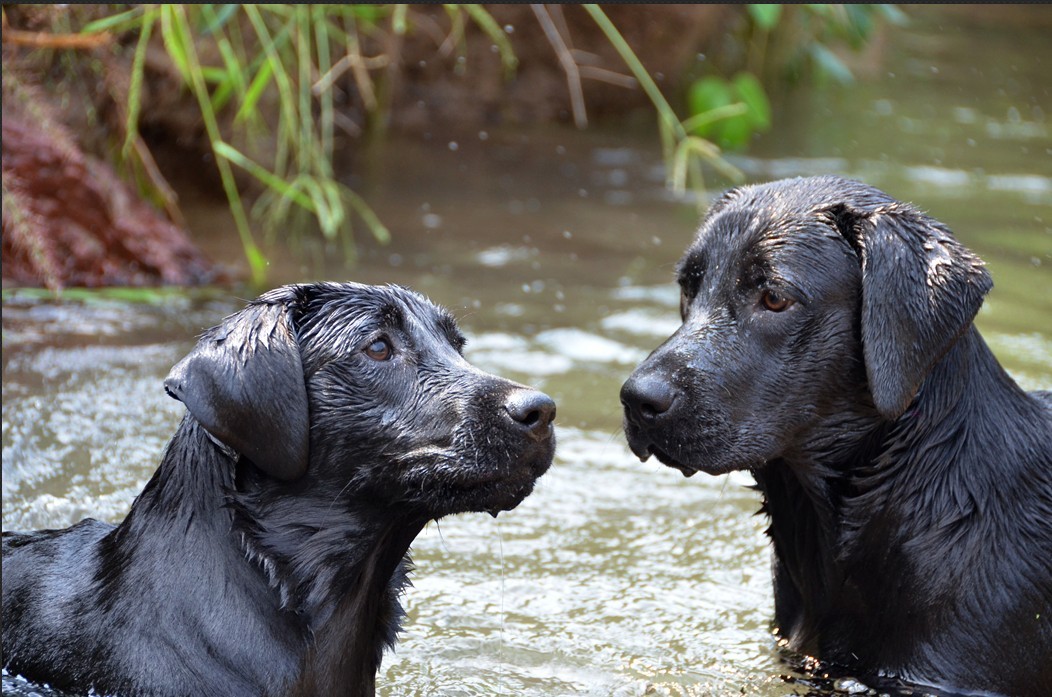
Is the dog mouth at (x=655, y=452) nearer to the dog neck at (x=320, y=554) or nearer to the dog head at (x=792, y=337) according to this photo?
the dog head at (x=792, y=337)

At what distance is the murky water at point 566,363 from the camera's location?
16.3ft

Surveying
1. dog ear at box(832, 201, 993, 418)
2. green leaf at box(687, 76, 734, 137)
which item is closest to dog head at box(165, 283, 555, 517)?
dog ear at box(832, 201, 993, 418)

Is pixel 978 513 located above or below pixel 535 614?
above

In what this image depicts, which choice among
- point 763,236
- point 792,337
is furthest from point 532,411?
point 763,236

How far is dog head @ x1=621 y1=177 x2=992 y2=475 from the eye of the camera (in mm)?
4262

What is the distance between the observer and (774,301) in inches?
174

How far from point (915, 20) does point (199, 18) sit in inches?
567

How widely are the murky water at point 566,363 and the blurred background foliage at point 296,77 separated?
451 millimetres

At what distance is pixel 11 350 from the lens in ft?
22.7

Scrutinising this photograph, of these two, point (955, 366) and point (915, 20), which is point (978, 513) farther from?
point (915, 20)

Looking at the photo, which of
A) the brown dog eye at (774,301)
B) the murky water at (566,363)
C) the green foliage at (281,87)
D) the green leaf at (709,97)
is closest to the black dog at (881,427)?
the brown dog eye at (774,301)

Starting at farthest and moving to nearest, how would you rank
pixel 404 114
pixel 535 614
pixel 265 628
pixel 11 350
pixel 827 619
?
pixel 404 114 → pixel 11 350 → pixel 535 614 → pixel 827 619 → pixel 265 628

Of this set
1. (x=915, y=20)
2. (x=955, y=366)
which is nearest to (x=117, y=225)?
(x=955, y=366)

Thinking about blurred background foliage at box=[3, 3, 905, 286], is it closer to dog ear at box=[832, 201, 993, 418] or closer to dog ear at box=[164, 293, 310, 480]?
dog ear at box=[832, 201, 993, 418]
